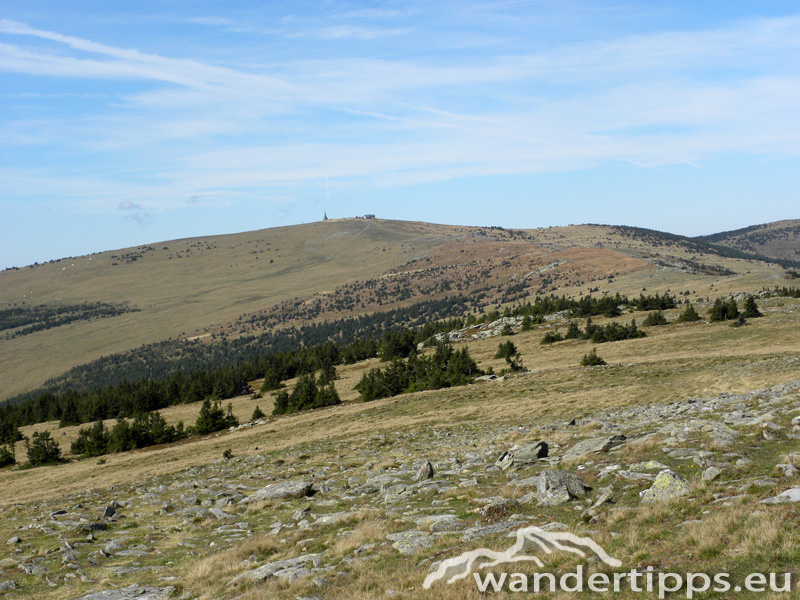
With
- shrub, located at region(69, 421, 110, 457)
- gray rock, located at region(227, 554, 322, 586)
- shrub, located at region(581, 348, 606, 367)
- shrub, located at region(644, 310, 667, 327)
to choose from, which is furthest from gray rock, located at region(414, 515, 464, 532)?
shrub, located at region(644, 310, 667, 327)

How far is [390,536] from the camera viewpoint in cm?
1163

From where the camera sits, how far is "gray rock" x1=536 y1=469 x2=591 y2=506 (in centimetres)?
1202

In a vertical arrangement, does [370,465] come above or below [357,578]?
below

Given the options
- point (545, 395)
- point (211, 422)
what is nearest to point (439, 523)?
point (545, 395)

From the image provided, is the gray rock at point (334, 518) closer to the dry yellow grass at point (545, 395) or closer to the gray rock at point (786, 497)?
the gray rock at point (786, 497)

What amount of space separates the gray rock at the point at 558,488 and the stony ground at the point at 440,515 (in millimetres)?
36

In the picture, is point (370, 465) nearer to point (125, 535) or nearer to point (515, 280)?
point (125, 535)

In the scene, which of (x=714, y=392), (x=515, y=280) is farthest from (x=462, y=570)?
(x=515, y=280)

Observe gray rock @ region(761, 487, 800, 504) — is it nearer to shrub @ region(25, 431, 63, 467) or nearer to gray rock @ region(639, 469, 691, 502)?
gray rock @ region(639, 469, 691, 502)

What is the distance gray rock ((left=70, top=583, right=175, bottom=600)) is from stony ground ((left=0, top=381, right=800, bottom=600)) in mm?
49

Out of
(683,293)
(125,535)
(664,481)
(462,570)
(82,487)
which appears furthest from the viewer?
(683,293)

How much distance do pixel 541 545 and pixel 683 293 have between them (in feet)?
299

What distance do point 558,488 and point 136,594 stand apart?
9257mm

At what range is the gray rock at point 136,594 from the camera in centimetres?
1027
